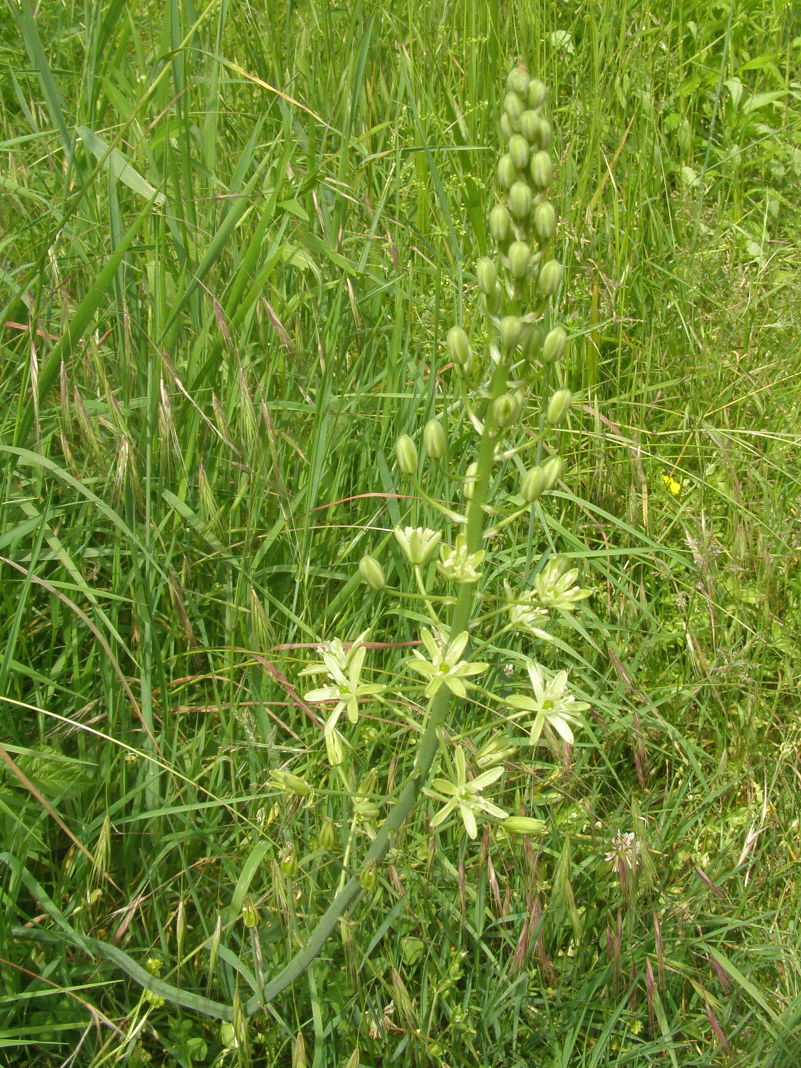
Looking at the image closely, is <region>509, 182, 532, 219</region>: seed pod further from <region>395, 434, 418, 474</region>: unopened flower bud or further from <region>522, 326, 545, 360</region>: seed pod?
<region>395, 434, 418, 474</region>: unopened flower bud

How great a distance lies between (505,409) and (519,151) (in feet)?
1.43

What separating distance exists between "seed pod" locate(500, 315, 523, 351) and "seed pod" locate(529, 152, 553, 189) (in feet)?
0.75

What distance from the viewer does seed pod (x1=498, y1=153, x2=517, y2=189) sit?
1.66 m

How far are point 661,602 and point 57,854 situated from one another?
195 centimetres

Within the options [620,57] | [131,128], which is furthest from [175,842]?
[620,57]

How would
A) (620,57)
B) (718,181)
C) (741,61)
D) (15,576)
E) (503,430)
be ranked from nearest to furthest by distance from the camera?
1. (503,430)
2. (15,576)
3. (620,57)
4. (718,181)
5. (741,61)

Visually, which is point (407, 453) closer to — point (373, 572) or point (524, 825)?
point (373, 572)

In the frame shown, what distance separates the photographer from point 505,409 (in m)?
1.69

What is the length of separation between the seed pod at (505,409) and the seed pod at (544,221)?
28 cm

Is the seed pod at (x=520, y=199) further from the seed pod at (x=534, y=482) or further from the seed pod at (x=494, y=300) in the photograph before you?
the seed pod at (x=534, y=482)

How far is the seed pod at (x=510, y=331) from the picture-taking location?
1686 millimetres

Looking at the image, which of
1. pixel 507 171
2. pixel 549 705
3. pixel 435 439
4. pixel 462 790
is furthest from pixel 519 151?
pixel 462 790

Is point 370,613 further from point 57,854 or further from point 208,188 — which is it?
point 208,188

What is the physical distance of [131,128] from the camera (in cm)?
308
